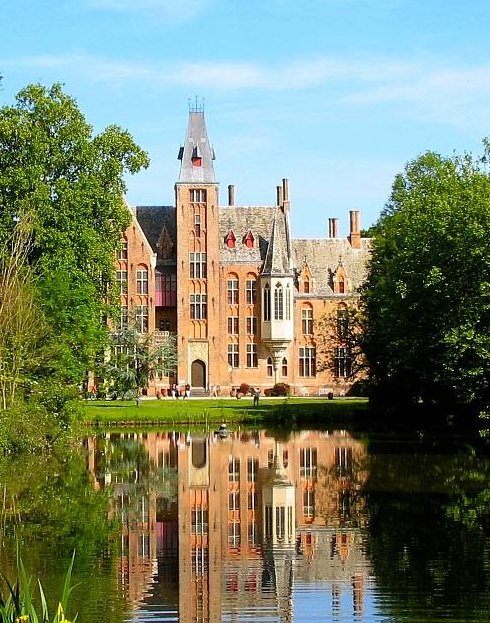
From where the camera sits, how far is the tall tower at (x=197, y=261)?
3189 inches

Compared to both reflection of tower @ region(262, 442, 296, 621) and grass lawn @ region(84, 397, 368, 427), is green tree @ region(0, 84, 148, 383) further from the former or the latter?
reflection of tower @ region(262, 442, 296, 621)

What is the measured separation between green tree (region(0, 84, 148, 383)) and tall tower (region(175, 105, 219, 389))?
25.0 meters

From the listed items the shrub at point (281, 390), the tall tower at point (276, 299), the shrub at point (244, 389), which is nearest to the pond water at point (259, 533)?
the shrub at point (244, 389)

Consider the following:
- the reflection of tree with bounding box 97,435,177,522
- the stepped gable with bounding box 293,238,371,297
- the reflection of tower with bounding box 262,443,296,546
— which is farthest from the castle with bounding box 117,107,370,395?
the reflection of tower with bounding box 262,443,296,546

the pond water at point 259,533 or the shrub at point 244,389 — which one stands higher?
the shrub at point 244,389

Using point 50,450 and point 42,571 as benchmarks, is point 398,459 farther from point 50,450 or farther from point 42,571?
point 42,571

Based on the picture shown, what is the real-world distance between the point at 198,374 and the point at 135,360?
12.1 m

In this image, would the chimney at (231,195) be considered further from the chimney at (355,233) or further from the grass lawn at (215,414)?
the grass lawn at (215,414)

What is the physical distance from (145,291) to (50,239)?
29.3 m

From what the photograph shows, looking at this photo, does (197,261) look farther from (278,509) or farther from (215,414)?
(278,509)

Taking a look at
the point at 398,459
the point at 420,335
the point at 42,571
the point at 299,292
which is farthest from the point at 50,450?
the point at 299,292

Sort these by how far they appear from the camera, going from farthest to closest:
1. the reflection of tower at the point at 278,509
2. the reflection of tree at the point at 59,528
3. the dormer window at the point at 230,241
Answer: the dormer window at the point at 230,241 < the reflection of tower at the point at 278,509 < the reflection of tree at the point at 59,528

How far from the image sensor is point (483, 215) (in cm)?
4547

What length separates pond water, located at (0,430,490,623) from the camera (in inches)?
630
